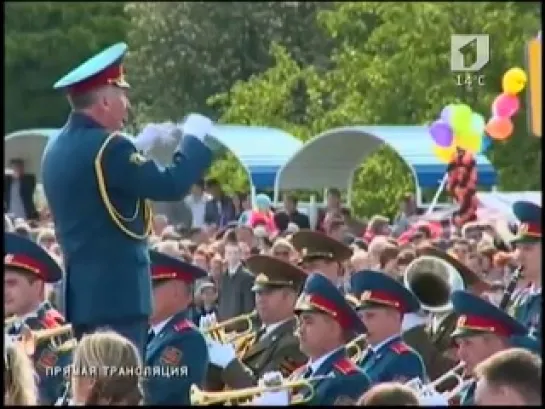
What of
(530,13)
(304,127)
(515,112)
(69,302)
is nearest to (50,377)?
(69,302)

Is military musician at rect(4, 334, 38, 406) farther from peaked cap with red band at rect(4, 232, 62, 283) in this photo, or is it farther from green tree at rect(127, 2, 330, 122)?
green tree at rect(127, 2, 330, 122)

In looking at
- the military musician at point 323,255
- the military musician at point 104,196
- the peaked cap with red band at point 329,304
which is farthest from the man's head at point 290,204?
the military musician at point 104,196

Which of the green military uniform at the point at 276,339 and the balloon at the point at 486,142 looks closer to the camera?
the green military uniform at the point at 276,339

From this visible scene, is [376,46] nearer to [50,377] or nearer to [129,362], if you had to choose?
[50,377]

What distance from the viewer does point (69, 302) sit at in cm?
640

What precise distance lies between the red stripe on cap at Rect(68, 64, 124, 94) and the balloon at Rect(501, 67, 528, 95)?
236 cm

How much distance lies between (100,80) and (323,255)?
9.21ft

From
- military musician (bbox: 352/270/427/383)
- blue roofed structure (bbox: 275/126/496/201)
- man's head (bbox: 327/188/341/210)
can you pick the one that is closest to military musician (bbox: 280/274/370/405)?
military musician (bbox: 352/270/427/383)

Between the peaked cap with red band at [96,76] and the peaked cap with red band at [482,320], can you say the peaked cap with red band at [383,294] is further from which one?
the peaked cap with red band at [96,76]

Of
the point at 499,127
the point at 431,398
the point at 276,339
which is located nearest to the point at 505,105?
the point at 499,127

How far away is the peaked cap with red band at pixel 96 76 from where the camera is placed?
20.5 ft

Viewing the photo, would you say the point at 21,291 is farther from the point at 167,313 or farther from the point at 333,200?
the point at 333,200

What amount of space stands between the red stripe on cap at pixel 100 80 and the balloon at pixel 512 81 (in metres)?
2.36

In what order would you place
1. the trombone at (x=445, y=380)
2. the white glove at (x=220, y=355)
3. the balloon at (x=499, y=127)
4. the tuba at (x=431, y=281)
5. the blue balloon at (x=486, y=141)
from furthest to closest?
Result: the blue balloon at (x=486, y=141) < the balloon at (x=499, y=127) < the tuba at (x=431, y=281) < the white glove at (x=220, y=355) < the trombone at (x=445, y=380)
